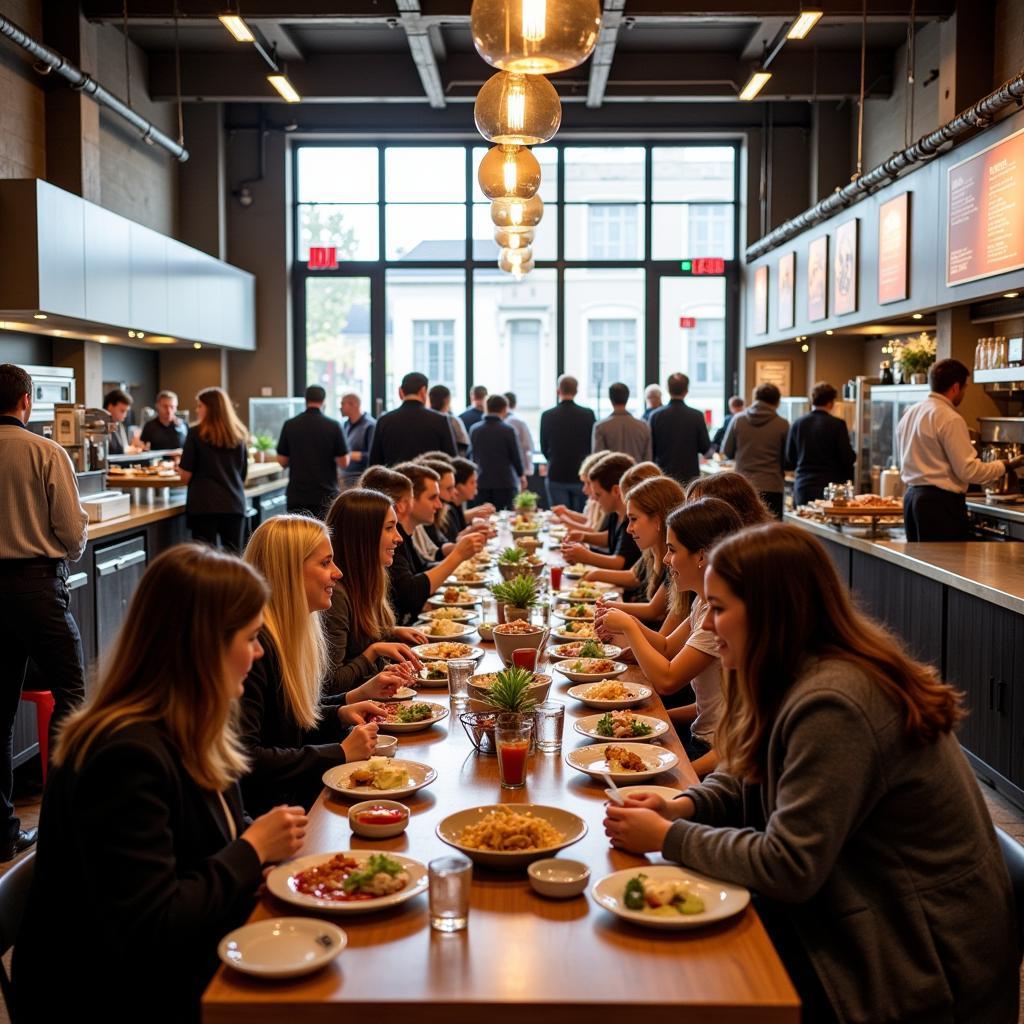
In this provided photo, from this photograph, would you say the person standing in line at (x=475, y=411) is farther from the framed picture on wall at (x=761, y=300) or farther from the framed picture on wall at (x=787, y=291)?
the framed picture on wall at (x=761, y=300)

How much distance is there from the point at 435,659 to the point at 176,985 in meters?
1.74

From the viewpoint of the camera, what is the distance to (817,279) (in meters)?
10.6

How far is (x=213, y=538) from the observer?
24.9 feet

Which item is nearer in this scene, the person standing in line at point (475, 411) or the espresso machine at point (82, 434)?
the espresso machine at point (82, 434)

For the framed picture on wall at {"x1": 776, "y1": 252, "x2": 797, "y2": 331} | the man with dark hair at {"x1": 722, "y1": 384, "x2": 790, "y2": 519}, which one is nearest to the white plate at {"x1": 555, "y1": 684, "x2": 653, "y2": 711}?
the man with dark hair at {"x1": 722, "y1": 384, "x2": 790, "y2": 519}

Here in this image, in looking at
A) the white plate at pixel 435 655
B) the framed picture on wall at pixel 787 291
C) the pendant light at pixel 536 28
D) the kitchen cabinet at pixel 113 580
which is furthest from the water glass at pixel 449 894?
the framed picture on wall at pixel 787 291

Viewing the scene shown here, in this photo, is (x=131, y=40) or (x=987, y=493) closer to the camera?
(x=987, y=493)

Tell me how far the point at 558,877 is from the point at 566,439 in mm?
8141

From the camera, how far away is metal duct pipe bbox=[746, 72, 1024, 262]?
639 centimetres

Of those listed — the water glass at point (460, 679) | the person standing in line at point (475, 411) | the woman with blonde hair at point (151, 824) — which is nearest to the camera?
the woman with blonde hair at point (151, 824)

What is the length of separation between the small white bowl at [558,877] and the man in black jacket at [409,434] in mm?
6664

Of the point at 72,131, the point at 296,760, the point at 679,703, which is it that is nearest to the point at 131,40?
the point at 72,131

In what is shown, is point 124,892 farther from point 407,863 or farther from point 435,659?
point 435,659

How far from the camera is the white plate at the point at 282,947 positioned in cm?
150
